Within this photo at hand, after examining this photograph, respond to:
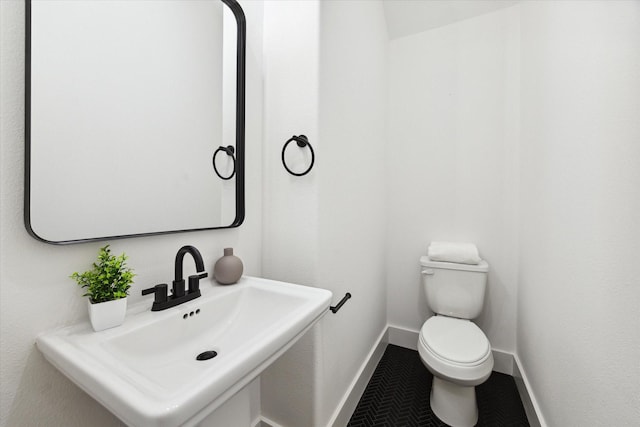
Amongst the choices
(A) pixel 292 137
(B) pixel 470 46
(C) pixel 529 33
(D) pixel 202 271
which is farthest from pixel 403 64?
(D) pixel 202 271

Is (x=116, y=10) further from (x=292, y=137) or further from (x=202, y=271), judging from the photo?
(x=202, y=271)

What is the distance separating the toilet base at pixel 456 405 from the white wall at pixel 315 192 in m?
0.48

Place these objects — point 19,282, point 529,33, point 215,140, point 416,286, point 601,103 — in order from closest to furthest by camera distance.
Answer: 1. point 19,282
2. point 601,103
3. point 215,140
4. point 529,33
5. point 416,286

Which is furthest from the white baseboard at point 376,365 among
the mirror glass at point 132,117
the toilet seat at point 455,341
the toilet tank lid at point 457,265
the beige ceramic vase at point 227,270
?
the mirror glass at point 132,117

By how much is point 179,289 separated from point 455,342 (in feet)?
4.49

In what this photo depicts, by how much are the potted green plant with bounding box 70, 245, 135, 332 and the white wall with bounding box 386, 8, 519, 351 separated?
5.98 ft

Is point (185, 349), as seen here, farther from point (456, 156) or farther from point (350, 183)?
point (456, 156)

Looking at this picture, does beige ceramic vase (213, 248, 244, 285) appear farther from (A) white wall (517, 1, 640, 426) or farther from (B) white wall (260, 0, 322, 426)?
(A) white wall (517, 1, 640, 426)

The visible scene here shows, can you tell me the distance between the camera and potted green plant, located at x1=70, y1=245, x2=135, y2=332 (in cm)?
65

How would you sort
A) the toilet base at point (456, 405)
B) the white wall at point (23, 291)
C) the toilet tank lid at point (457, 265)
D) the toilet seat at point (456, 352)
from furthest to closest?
the toilet tank lid at point (457, 265)
the toilet base at point (456, 405)
the toilet seat at point (456, 352)
the white wall at point (23, 291)

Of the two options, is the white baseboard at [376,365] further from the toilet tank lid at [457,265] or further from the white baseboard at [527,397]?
the toilet tank lid at [457,265]

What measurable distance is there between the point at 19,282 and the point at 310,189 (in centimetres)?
86

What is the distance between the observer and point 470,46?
1877 mm

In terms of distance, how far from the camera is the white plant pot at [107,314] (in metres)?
0.64
